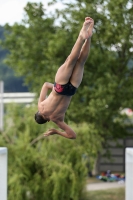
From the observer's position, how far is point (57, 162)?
17.9m

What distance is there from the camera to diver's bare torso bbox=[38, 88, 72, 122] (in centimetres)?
502

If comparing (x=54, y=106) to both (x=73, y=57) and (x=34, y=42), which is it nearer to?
(x=73, y=57)

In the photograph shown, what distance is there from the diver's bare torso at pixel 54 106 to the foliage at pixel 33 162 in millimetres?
12225

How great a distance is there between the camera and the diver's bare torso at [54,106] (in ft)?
16.5

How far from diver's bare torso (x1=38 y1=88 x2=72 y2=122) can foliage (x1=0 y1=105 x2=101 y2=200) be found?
12.2m

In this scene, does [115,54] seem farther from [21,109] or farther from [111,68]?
[21,109]

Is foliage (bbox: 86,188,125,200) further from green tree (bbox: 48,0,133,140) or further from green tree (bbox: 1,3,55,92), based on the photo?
green tree (bbox: 1,3,55,92)

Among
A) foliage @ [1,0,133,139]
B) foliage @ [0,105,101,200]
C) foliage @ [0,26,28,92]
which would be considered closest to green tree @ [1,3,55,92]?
foliage @ [1,0,133,139]

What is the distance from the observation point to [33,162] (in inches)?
698

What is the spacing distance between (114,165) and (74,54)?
86.8 ft

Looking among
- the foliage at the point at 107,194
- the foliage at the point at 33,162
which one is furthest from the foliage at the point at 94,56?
the foliage at the point at 33,162

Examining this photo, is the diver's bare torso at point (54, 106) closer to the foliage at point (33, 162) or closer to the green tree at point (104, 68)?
the foliage at point (33, 162)

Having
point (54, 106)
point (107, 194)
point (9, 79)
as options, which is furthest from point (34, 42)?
point (9, 79)

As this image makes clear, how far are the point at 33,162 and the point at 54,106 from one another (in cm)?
1280
